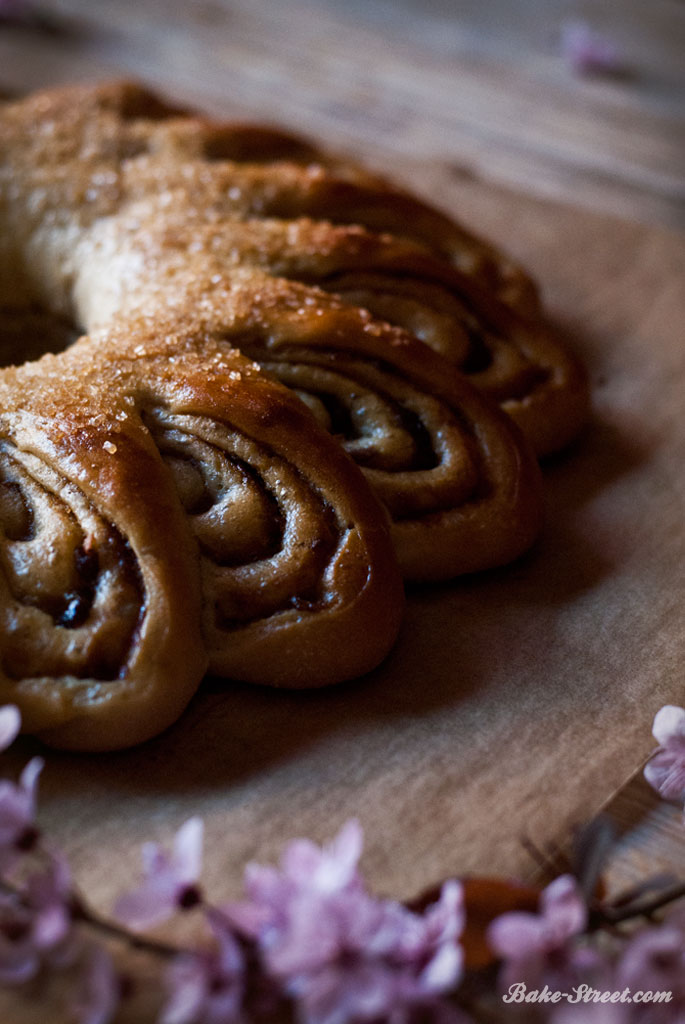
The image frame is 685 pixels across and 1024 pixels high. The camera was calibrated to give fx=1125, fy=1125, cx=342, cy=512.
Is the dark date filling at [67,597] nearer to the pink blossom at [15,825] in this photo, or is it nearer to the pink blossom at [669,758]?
the pink blossom at [15,825]

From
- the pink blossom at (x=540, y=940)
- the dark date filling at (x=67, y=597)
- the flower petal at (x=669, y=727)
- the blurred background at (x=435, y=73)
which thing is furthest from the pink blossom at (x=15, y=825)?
the blurred background at (x=435, y=73)

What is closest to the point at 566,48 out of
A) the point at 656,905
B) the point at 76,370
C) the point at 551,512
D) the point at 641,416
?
the point at 641,416

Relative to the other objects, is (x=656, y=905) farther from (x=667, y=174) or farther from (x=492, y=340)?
(x=667, y=174)

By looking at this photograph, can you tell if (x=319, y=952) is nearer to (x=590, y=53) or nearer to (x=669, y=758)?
(x=669, y=758)

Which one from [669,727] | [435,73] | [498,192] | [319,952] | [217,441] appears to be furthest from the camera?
[435,73]

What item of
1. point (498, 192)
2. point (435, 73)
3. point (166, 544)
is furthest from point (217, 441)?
point (435, 73)

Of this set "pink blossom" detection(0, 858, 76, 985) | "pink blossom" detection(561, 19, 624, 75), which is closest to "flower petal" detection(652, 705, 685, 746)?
"pink blossom" detection(0, 858, 76, 985)
